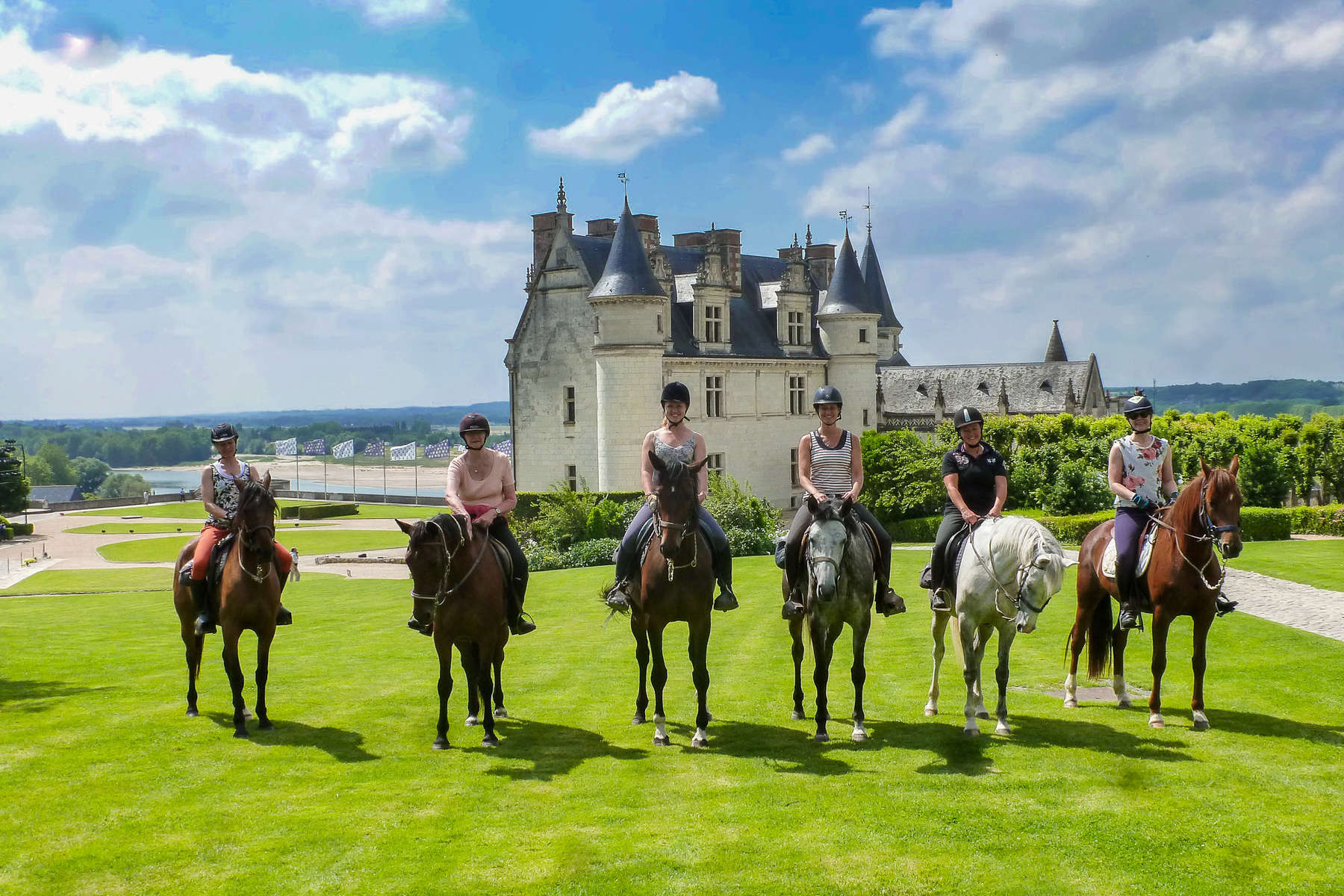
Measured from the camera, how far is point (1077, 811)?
880 cm

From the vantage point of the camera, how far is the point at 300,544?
55.2 m

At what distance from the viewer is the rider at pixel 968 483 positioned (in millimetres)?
11836

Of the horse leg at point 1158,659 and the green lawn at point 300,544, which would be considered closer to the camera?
the horse leg at point 1158,659

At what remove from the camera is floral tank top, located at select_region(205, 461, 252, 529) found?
1232 cm

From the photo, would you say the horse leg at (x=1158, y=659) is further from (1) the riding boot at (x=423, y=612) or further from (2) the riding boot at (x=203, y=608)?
(2) the riding boot at (x=203, y=608)

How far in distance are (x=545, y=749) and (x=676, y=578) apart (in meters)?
2.10

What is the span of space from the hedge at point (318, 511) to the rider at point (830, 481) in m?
66.4

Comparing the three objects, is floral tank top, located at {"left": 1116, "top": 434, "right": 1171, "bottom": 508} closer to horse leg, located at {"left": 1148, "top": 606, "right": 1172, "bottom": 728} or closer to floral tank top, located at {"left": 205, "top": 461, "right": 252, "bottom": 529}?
horse leg, located at {"left": 1148, "top": 606, "right": 1172, "bottom": 728}

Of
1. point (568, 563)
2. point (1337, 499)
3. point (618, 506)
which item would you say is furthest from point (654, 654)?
point (1337, 499)

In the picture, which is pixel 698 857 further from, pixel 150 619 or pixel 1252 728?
pixel 150 619

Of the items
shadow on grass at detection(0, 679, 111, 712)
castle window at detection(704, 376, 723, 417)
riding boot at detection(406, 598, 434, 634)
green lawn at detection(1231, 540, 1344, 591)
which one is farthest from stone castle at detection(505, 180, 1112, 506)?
riding boot at detection(406, 598, 434, 634)

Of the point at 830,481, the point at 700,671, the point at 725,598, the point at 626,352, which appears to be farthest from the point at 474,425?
the point at 626,352

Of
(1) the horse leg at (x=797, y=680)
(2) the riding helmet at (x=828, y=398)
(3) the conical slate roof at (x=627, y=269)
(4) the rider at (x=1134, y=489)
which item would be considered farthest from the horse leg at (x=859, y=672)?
(3) the conical slate roof at (x=627, y=269)

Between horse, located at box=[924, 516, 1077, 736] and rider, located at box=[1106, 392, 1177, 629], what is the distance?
111 centimetres
